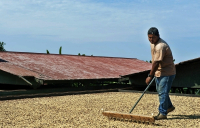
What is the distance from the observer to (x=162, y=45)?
6.65 meters

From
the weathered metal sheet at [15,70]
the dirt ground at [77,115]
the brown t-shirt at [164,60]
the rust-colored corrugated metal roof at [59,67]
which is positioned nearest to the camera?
the dirt ground at [77,115]

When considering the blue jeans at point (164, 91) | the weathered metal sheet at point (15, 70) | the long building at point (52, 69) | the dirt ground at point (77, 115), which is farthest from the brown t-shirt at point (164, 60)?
the weathered metal sheet at point (15, 70)

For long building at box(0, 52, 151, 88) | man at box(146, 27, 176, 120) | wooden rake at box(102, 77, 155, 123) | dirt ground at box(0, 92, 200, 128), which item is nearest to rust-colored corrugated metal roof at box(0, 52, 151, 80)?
long building at box(0, 52, 151, 88)

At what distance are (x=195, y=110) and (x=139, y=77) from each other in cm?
760

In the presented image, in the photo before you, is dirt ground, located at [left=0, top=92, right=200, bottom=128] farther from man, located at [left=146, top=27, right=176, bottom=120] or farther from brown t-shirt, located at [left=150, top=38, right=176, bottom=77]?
brown t-shirt, located at [left=150, top=38, right=176, bottom=77]

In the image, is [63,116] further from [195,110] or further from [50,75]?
[50,75]

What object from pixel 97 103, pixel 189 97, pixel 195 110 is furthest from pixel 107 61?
pixel 195 110

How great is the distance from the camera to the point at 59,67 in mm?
15367

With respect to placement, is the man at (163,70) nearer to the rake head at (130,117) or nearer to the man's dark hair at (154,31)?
the man's dark hair at (154,31)

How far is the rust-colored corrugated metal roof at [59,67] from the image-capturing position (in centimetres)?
1324

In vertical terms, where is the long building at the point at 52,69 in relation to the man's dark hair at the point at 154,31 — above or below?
below

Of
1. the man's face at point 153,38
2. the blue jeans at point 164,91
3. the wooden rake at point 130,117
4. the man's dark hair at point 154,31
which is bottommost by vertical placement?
the wooden rake at point 130,117

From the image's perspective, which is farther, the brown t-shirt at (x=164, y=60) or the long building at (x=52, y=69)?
the long building at (x=52, y=69)

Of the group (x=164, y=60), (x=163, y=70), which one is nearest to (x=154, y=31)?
(x=164, y=60)
